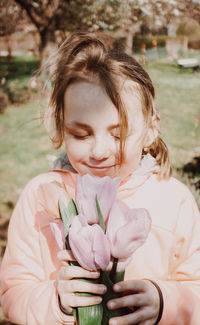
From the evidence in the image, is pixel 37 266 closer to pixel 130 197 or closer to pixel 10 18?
pixel 130 197

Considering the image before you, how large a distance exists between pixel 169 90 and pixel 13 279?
228 inches

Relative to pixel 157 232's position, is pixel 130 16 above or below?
above

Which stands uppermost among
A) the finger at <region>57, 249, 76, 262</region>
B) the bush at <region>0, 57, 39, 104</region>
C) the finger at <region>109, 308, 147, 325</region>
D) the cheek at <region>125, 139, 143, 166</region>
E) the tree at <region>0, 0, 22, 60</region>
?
the tree at <region>0, 0, 22, 60</region>

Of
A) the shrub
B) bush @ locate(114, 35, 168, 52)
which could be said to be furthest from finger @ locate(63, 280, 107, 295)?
the shrub

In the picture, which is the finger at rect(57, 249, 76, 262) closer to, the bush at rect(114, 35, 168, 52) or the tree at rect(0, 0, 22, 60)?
the bush at rect(114, 35, 168, 52)

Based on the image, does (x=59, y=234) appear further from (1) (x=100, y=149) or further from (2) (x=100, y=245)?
(1) (x=100, y=149)

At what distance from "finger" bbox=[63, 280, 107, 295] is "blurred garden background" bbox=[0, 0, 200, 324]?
185cm

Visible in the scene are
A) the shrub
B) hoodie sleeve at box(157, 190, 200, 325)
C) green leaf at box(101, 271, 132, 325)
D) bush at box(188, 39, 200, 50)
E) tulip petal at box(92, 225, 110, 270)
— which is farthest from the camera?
the shrub

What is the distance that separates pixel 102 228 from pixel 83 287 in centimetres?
21

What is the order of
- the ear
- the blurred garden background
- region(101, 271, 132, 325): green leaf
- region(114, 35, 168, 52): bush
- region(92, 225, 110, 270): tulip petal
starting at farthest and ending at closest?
region(114, 35, 168, 52): bush
the blurred garden background
the ear
region(101, 271, 132, 325): green leaf
region(92, 225, 110, 270): tulip petal

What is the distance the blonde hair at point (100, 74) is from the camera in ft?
4.03

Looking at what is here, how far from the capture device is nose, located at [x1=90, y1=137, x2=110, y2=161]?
1.18 m

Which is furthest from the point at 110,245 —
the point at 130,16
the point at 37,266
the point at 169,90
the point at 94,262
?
the point at 169,90

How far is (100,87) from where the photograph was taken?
122cm
